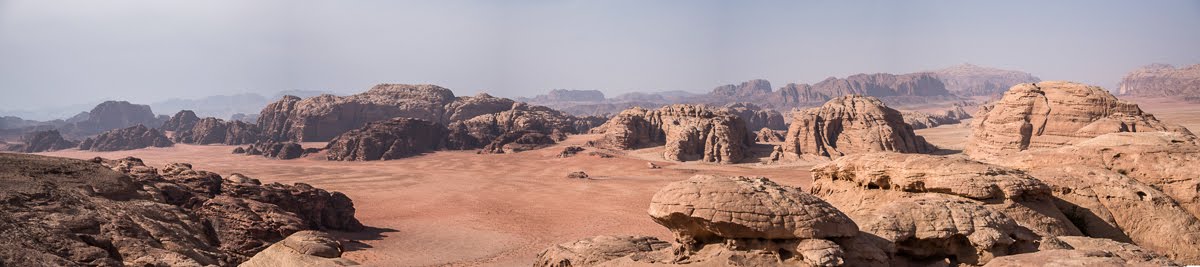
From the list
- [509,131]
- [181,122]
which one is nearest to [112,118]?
[181,122]

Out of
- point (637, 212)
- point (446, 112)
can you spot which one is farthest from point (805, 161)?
point (446, 112)

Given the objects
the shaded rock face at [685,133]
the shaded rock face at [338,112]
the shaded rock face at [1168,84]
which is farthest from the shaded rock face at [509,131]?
the shaded rock face at [1168,84]

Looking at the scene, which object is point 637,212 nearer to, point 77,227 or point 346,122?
point 77,227

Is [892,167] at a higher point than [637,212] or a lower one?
higher

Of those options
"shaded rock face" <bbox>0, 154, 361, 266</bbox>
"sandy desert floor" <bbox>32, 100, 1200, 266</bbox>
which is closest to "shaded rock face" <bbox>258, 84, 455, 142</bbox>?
"sandy desert floor" <bbox>32, 100, 1200, 266</bbox>

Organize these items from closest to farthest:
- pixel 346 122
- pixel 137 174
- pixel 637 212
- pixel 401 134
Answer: pixel 137 174
pixel 637 212
pixel 401 134
pixel 346 122

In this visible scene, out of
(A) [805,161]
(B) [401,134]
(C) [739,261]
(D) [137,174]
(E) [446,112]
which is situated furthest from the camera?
(E) [446,112]
